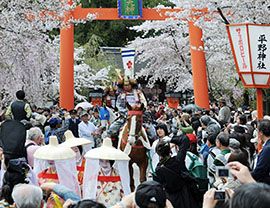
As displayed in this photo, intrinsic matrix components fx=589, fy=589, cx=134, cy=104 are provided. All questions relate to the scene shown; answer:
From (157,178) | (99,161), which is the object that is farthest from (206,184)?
(99,161)

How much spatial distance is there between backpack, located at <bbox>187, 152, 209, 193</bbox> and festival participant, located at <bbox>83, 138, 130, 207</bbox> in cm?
83

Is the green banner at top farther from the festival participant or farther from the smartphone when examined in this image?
the smartphone

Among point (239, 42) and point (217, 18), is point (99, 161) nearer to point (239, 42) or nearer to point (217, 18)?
point (239, 42)

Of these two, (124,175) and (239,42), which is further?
(239,42)

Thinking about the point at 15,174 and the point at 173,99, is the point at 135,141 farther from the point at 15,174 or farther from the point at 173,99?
the point at 173,99

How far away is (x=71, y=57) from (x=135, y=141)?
47.7ft

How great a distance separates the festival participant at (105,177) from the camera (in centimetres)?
699

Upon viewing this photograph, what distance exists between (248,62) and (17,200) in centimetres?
508

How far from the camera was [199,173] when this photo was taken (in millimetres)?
7141

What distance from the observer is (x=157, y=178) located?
256 inches

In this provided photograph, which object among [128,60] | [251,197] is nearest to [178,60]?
[128,60]

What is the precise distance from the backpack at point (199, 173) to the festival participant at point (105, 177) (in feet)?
2.72

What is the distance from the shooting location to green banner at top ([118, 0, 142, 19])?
24.3 meters

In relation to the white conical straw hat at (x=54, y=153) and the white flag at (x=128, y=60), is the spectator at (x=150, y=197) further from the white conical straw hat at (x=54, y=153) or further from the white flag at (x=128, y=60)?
the white flag at (x=128, y=60)
